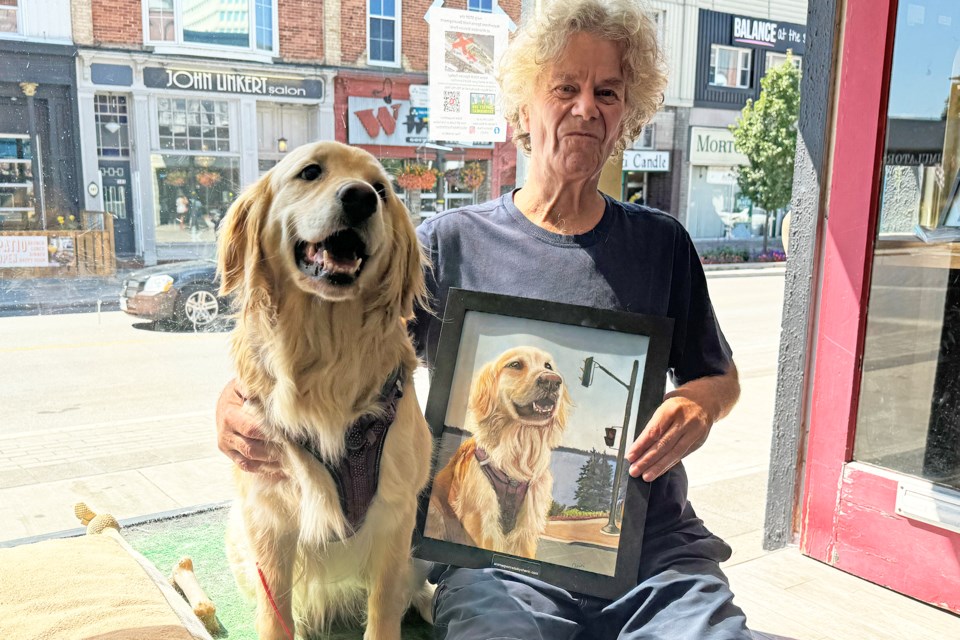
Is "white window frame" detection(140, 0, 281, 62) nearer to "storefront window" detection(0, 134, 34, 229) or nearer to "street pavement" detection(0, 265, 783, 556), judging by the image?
"storefront window" detection(0, 134, 34, 229)

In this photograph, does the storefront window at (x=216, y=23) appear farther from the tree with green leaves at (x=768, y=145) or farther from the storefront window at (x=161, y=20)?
the tree with green leaves at (x=768, y=145)

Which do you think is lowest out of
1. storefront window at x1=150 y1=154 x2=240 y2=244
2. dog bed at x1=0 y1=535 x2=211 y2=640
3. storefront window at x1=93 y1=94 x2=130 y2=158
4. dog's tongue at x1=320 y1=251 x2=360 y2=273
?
dog bed at x1=0 y1=535 x2=211 y2=640

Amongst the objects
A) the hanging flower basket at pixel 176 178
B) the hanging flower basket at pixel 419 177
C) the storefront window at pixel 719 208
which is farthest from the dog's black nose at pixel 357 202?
the storefront window at pixel 719 208

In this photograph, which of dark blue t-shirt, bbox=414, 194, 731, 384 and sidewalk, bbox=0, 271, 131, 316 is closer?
dark blue t-shirt, bbox=414, 194, 731, 384

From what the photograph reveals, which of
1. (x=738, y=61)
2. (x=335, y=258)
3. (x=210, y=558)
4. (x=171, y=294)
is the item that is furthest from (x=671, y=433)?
(x=738, y=61)

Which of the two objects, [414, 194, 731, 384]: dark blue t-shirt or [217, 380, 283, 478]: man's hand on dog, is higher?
[414, 194, 731, 384]: dark blue t-shirt

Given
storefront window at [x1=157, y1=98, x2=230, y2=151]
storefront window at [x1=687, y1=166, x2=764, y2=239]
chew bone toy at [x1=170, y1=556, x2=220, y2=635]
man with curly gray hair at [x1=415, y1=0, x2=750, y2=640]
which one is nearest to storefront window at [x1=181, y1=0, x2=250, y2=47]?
storefront window at [x1=157, y1=98, x2=230, y2=151]

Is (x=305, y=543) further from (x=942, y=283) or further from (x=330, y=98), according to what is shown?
(x=942, y=283)

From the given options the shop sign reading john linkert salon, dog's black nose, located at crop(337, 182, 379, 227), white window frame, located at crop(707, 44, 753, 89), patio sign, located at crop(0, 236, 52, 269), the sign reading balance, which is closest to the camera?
dog's black nose, located at crop(337, 182, 379, 227)
